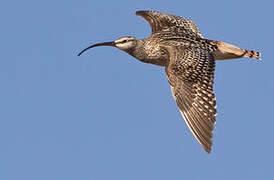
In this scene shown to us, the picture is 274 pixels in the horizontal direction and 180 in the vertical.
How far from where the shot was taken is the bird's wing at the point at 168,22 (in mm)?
23297

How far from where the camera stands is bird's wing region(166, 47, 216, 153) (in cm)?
1730

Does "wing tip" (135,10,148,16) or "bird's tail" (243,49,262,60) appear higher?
"wing tip" (135,10,148,16)

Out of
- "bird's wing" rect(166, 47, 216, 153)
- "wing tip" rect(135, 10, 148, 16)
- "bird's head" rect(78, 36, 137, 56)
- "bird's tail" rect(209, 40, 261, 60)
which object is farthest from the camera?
"wing tip" rect(135, 10, 148, 16)

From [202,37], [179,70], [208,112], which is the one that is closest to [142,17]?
[202,37]

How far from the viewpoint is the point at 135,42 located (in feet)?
71.5

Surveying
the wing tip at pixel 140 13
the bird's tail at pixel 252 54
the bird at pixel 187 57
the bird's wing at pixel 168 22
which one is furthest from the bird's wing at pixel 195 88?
the wing tip at pixel 140 13

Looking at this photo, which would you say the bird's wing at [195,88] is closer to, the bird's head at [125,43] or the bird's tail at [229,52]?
the bird's tail at [229,52]

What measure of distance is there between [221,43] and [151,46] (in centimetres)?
233

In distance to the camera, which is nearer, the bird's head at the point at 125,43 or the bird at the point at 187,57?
the bird at the point at 187,57

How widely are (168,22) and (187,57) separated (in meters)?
4.38

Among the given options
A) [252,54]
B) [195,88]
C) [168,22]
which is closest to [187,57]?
[195,88]

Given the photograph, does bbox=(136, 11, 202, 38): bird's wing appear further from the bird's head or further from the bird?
the bird's head

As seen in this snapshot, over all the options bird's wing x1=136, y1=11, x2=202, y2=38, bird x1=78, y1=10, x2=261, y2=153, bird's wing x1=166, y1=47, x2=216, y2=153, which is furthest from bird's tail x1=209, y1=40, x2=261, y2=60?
bird's wing x1=136, y1=11, x2=202, y2=38

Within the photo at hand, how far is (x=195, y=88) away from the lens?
1841 cm
